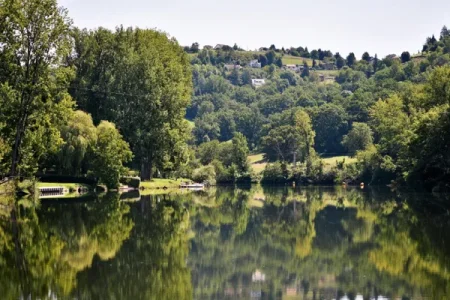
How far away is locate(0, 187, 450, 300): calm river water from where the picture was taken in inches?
626

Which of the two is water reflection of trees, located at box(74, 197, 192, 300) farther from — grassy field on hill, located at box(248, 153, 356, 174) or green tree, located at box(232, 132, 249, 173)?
green tree, located at box(232, 132, 249, 173)

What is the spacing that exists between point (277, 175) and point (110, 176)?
4977 cm

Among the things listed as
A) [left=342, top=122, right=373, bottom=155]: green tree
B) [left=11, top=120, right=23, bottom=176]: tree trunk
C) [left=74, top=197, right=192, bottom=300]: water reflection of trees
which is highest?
[left=342, top=122, right=373, bottom=155]: green tree

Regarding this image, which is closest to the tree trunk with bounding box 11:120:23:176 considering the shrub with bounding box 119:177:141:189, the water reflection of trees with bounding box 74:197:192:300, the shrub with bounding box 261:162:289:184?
the shrub with bounding box 119:177:141:189

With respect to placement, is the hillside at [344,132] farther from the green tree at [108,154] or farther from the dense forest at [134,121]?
the green tree at [108,154]

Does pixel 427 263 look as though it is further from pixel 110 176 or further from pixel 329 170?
pixel 329 170

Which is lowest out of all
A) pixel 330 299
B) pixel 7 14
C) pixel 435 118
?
pixel 330 299

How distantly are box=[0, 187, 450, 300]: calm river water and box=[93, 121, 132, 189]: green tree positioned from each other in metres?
27.7

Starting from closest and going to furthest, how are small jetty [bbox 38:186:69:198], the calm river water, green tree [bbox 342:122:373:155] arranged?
1. the calm river water
2. small jetty [bbox 38:186:69:198]
3. green tree [bbox 342:122:373:155]

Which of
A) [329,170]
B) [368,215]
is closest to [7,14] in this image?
[368,215]

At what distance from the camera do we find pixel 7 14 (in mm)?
46219

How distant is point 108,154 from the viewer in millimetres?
64688

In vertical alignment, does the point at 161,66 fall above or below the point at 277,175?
above

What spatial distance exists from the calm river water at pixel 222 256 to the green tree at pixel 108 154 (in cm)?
2772
